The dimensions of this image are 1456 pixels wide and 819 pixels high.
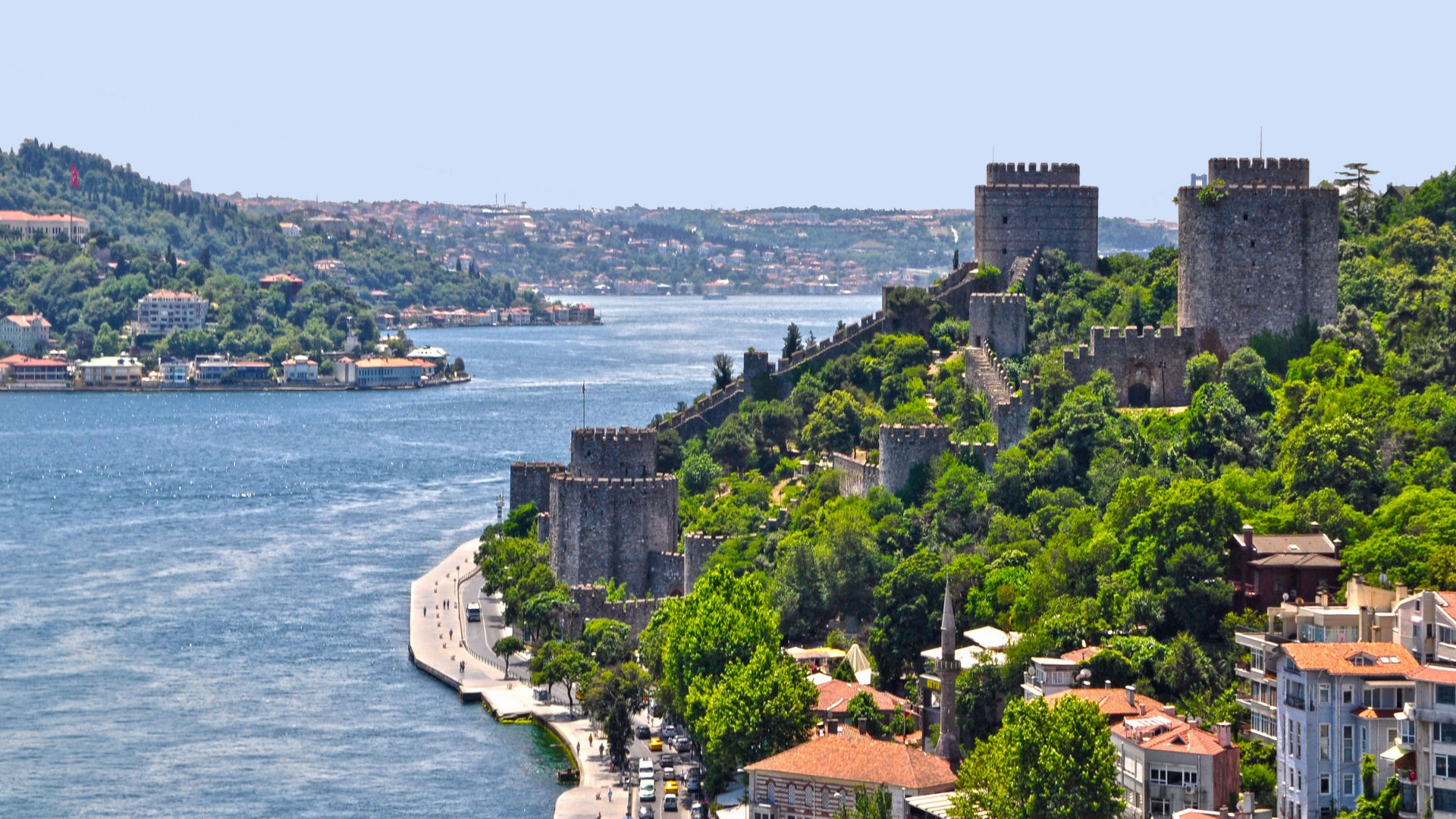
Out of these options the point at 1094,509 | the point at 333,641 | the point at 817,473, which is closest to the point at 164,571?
the point at 333,641

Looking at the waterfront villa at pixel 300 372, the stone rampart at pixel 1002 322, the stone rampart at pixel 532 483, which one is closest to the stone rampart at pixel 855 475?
the stone rampart at pixel 1002 322

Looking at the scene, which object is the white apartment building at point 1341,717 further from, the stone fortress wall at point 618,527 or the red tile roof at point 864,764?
the stone fortress wall at point 618,527

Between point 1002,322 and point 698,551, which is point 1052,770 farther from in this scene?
point 1002,322

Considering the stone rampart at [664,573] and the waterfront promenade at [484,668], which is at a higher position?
the stone rampart at [664,573]

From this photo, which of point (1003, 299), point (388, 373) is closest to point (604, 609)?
point (1003, 299)

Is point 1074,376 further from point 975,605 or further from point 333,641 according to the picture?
point 333,641

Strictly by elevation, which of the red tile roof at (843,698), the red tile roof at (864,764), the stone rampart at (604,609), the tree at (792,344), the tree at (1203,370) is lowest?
the stone rampart at (604,609)

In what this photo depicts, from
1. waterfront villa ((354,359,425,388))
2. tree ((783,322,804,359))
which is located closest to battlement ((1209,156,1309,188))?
tree ((783,322,804,359))
